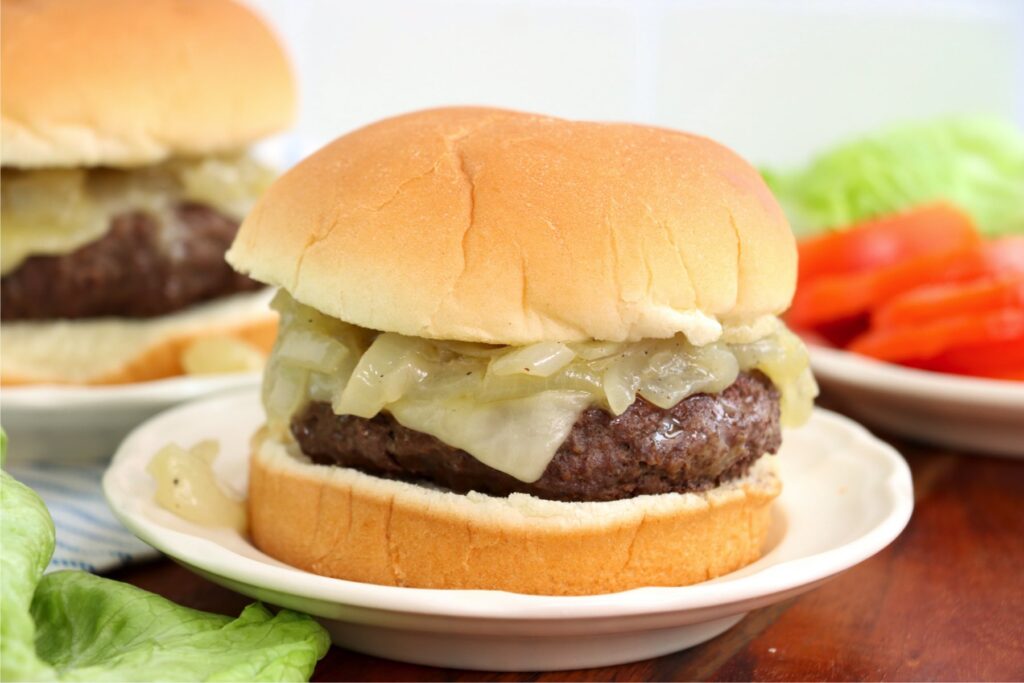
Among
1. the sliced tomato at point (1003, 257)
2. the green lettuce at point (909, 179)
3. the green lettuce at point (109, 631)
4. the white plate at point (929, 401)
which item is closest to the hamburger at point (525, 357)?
the green lettuce at point (109, 631)

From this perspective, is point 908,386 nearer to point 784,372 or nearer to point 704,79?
point 784,372

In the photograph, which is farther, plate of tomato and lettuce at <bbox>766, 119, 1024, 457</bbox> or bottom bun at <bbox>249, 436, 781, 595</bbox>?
plate of tomato and lettuce at <bbox>766, 119, 1024, 457</bbox>

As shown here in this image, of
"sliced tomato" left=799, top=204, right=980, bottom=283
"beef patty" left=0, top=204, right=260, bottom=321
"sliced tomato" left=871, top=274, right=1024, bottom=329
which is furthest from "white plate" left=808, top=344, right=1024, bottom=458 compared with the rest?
"beef patty" left=0, top=204, right=260, bottom=321

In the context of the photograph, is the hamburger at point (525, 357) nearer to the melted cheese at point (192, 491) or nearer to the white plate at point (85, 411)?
the melted cheese at point (192, 491)

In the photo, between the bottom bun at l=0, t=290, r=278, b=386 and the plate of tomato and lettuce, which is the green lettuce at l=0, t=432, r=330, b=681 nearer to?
the bottom bun at l=0, t=290, r=278, b=386

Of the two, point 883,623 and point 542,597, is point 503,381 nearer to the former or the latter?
point 542,597

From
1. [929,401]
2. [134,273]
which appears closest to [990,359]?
[929,401]

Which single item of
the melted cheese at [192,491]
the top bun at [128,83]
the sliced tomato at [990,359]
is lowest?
the sliced tomato at [990,359]
